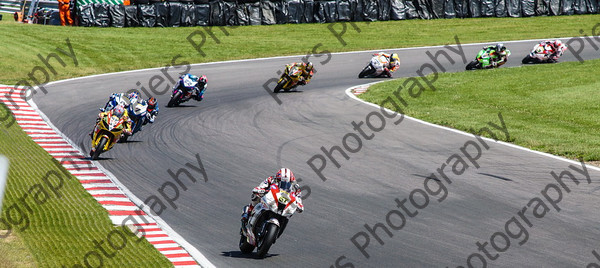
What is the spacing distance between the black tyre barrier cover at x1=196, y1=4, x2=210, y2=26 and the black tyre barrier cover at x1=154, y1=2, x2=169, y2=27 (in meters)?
1.69

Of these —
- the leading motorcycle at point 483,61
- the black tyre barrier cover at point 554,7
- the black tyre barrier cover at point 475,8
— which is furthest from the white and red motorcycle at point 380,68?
the black tyre barrier cover at point 554,7

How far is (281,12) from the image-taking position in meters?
41.4

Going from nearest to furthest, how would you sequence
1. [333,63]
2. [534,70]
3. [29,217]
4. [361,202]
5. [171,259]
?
[171,259]
[29,217]
[361,202]
[534,70]
[333,63]

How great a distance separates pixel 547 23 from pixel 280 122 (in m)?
29.6

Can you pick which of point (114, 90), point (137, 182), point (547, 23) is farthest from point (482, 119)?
point (547, 23)

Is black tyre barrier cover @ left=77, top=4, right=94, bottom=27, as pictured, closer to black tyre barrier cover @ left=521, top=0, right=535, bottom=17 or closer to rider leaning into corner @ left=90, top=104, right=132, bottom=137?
rider leaning into corner @ left=90, top=104, right=132, bottom=137

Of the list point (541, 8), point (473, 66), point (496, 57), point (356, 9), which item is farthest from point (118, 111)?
point (541, 8)

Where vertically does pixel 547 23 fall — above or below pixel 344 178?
below

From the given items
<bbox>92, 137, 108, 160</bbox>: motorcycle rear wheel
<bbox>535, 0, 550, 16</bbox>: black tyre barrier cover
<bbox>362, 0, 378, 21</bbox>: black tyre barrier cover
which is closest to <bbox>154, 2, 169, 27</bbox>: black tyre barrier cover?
<bbox>362, 0, 378, 21</bbox>: black tyre barrier cover

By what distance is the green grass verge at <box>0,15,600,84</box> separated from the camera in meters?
30.5

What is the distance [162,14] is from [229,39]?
4.32 metres

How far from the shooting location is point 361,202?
39.8ft

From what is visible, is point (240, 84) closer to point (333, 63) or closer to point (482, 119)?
point (333, 63)

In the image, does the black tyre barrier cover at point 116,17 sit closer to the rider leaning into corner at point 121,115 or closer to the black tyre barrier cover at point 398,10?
the black tyre barrier cover at point 398,10
